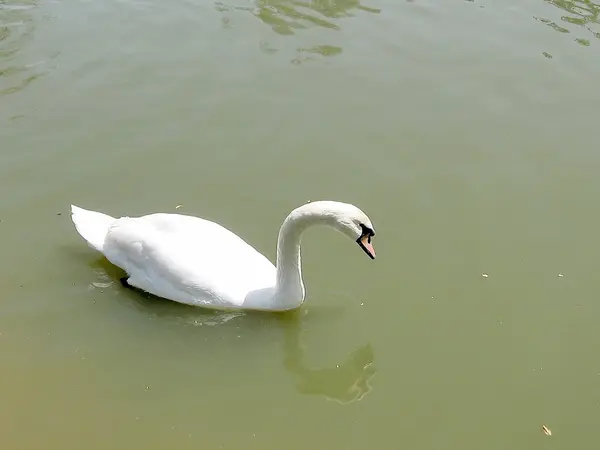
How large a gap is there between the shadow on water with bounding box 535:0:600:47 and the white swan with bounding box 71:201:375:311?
6373 millimetres

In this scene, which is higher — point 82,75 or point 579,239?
point 579,239

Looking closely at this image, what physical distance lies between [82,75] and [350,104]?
127 inches

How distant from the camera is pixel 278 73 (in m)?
8.77

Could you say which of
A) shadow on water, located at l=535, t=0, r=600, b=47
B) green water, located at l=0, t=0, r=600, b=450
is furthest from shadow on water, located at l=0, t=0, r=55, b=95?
shadow on water, located at l=535, t=0, r=600, b=47

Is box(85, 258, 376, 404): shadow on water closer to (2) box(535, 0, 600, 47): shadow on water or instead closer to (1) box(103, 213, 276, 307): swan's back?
(1) box(103, 213, 276, 307): swan's back

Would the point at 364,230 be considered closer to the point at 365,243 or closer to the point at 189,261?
the point at 365,243

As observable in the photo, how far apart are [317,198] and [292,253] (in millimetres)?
1706

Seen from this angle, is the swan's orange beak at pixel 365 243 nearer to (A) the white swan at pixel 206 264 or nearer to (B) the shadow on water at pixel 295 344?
(A) the white swan at pixel 206 264

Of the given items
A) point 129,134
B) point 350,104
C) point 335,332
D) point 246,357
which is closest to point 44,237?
point 129,134

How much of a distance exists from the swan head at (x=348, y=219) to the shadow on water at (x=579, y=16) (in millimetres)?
6245

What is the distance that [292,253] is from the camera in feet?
16.9

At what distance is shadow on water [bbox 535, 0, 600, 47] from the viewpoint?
991cm

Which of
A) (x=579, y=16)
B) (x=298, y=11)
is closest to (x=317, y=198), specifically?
(x=298, y=11)

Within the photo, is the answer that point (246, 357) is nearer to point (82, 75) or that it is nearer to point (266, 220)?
point (266, 220)
